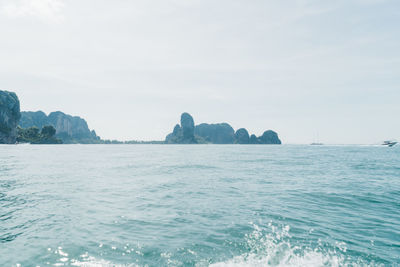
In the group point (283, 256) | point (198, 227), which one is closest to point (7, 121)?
point (198, 227)

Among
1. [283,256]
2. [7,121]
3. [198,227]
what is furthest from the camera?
[7,121]

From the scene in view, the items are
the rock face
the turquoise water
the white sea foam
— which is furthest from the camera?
the rock face

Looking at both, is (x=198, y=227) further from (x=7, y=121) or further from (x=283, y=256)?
(x=7, y=121)

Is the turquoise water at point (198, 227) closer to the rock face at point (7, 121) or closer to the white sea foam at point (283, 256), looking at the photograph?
the white sea foam at point (283, 256)

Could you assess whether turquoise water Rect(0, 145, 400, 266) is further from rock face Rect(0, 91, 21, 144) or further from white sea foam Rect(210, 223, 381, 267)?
rock face Rect(0, 91, 21, 144)

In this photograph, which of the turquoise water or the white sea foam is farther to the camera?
the turquoise water

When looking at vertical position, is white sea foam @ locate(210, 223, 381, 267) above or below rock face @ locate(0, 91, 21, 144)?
below

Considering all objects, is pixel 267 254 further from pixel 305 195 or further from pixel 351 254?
pixel 305 195

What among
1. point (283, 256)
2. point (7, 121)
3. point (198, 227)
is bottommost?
point (283, 256)

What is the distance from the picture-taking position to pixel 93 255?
761 cm

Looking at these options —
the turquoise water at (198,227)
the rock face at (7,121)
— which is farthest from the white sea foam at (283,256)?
the rock face at (7,121)

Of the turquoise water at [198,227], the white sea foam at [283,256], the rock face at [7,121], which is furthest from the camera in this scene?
the rock face at [7,121]

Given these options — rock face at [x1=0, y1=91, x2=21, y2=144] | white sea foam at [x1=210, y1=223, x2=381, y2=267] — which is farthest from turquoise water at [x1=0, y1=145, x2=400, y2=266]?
rock face at [x1=0, y1=91, x2=21, y2=144]

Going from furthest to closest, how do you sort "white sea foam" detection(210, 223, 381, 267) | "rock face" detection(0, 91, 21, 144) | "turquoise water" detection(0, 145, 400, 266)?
"rock face" detection(0, 91, 21, 144)
"turquoise water" detection(0, 145, 400, 266)
"white sea foam" detection(210, 223, 381, 267)
